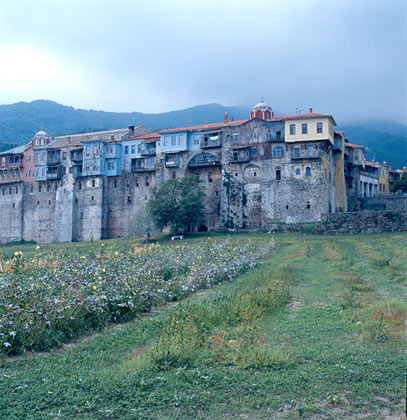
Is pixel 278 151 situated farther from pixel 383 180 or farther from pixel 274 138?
pixel 383 180

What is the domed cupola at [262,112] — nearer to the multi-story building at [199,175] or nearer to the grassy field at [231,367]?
the multi-story building at [199,175]

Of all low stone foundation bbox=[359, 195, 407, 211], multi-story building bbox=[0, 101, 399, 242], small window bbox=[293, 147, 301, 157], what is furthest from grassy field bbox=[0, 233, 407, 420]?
low stone foundation bbox=[359, 195, 407, 211]

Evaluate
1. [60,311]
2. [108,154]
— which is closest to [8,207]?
[108,154]

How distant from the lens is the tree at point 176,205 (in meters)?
53.2

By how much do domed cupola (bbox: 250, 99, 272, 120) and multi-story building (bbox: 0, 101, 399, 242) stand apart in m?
0.26

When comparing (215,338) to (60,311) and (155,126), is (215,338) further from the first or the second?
(155,126)

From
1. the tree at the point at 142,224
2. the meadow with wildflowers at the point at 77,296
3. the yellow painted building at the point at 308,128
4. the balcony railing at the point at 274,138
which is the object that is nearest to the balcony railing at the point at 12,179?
the tree at the point at 142,224

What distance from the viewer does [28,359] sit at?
9.21m

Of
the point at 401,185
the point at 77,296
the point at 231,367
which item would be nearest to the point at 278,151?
the point at 401,185

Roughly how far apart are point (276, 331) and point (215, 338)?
1791 millimetres

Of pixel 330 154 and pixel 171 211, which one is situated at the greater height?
pixel 330 154

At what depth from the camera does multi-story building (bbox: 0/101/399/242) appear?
53.9 m

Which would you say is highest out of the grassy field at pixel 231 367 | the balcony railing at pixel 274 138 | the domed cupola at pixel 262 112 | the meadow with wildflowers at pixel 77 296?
the domed cupola at pixel 262 112

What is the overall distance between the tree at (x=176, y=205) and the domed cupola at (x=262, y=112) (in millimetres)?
16602
